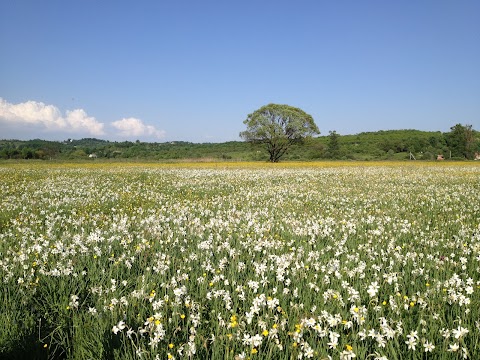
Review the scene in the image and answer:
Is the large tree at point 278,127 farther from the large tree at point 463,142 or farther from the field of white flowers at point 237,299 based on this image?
the field of white flowers at point 237,299

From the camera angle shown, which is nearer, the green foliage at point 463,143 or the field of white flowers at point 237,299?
the field of white flowers at point 237,299

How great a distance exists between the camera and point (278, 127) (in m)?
69.1

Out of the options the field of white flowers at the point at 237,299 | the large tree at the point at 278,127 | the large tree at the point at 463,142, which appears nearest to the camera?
the field of white flowers at the point at 237,299

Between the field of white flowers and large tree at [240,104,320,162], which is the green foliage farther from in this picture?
the field of white flowers

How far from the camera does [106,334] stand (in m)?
2.73

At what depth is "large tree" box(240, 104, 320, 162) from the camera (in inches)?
2704

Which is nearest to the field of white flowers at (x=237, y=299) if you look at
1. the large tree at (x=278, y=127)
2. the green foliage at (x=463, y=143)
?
the large tree at (x=278, y=127)

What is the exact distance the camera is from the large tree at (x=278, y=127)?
68.7 m

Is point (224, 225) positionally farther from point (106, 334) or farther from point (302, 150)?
point (302, 150)

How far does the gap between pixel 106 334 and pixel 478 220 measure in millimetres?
8968

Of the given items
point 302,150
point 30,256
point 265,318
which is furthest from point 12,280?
point 302,150

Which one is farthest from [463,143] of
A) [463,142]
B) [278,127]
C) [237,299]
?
[237,299]

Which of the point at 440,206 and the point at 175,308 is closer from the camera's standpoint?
the point at 175,308

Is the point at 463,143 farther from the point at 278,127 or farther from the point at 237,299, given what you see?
the point at 237,299
